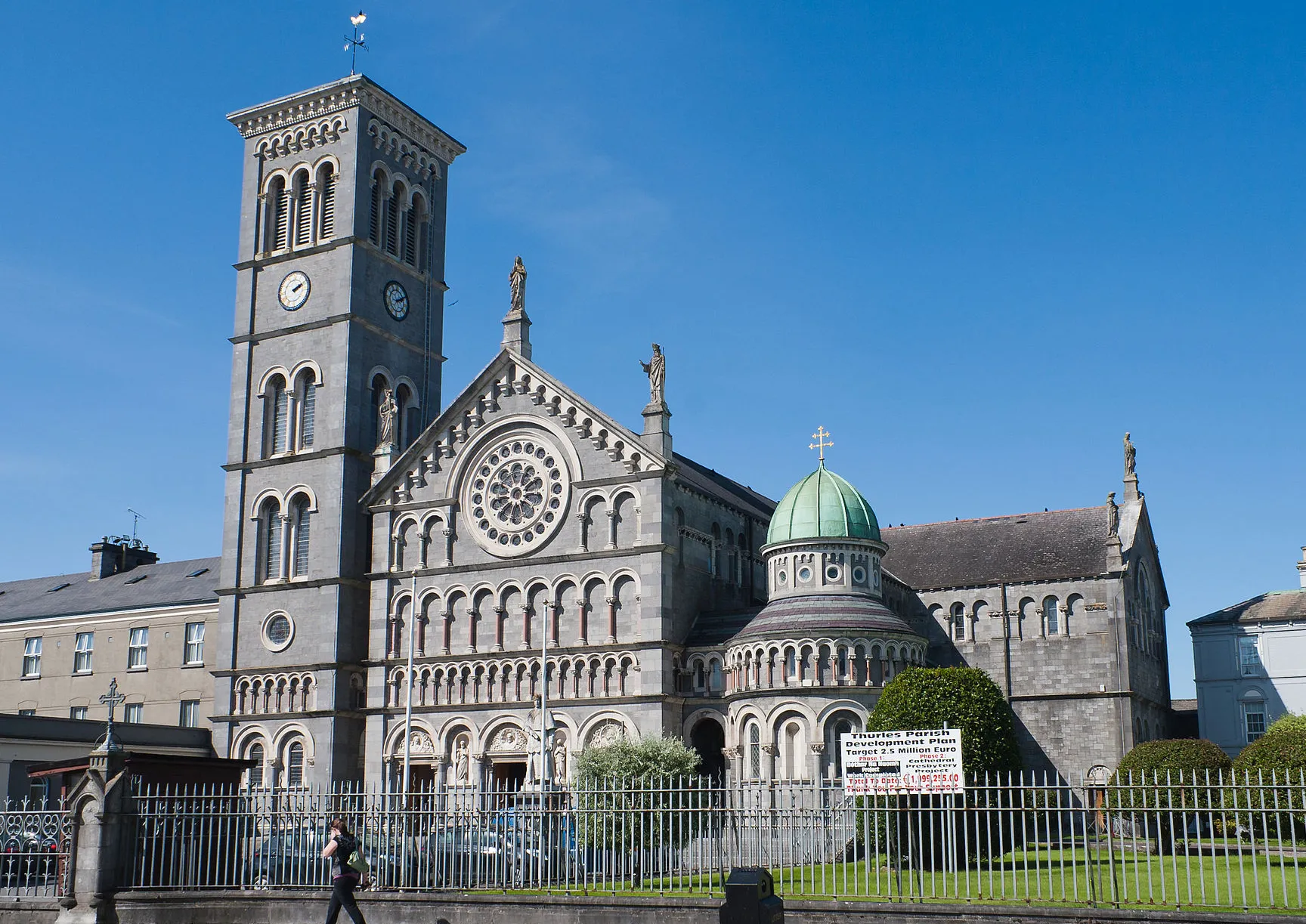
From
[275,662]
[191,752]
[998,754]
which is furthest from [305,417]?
[998,754]

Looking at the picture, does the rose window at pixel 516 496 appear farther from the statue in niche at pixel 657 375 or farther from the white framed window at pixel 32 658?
the white framed window at pixel 32 658

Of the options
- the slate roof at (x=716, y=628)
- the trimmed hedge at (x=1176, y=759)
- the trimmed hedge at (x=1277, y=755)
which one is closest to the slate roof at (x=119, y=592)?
the slate roof at (x=716, y=628)

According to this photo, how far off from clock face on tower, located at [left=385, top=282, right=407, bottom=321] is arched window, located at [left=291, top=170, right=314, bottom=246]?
427 cm

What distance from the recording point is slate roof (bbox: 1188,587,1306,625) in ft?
216

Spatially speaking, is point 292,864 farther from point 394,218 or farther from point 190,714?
point 394,218

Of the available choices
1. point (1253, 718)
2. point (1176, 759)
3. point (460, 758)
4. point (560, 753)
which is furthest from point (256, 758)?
point (1253, 718)

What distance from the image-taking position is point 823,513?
53.2 metres

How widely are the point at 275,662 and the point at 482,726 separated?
11.1 m

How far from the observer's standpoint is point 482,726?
5531 centimetres

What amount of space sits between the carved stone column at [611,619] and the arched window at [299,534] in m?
15.5

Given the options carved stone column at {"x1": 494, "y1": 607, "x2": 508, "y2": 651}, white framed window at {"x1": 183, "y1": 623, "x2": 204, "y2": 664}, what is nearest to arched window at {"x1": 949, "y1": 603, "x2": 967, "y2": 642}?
carved stone column at {"x1": 494, "y1": 607, "x2": 508, "y2": 651}

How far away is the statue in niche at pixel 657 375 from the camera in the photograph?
54969 millimetres

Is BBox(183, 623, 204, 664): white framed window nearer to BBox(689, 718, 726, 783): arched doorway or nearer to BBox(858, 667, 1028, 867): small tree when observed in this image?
BBox(689, 718, 726, 783): arched doorway

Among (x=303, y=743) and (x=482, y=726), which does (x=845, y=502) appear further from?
(x=303, y=743)
